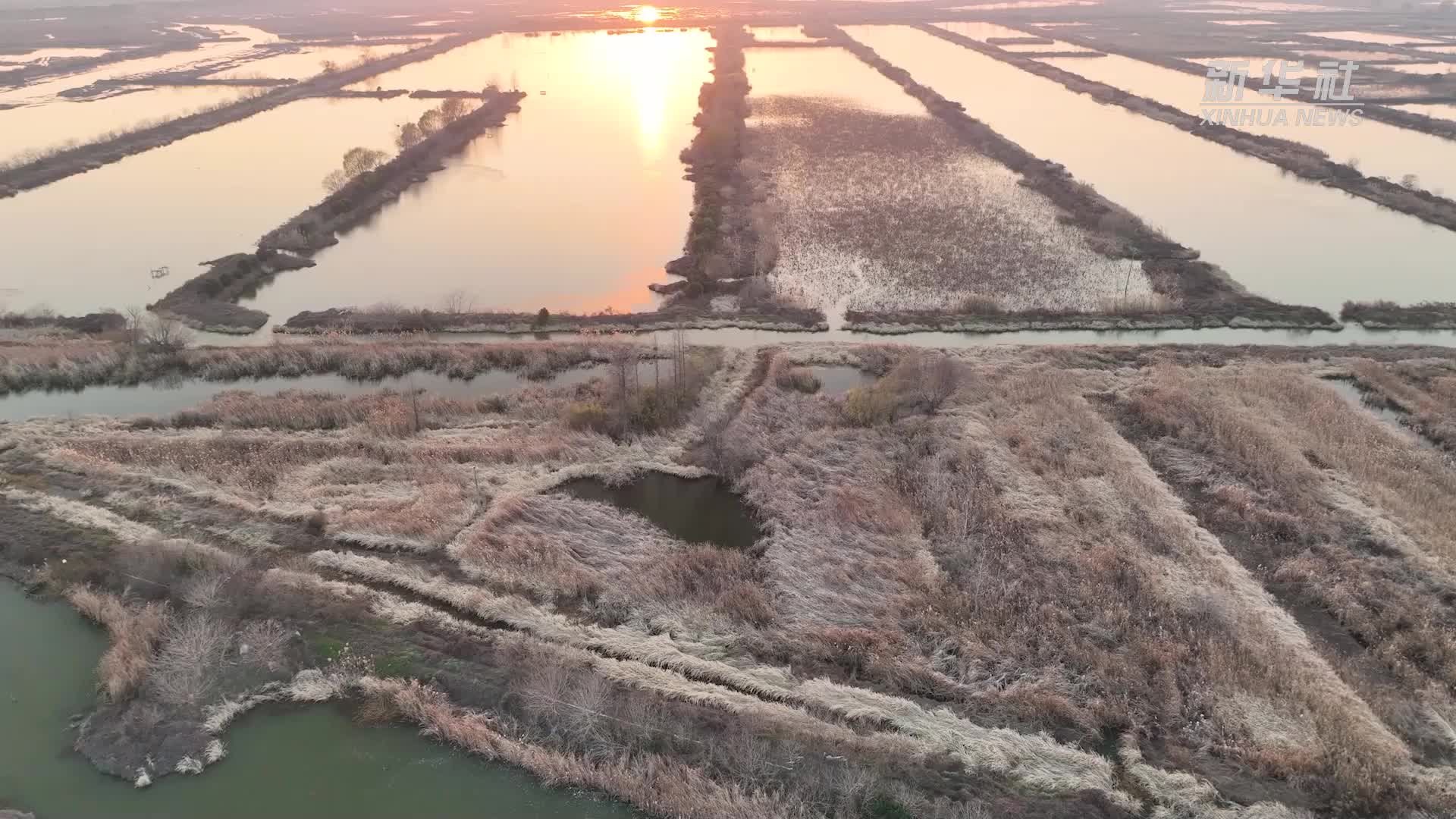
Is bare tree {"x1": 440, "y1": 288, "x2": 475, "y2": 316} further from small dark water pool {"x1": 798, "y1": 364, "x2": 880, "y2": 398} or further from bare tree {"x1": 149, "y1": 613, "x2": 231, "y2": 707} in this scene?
bare tree {"x1": 149, "y1": 613, "x2": 231, "y2": 707}

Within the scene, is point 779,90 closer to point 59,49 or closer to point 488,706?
point 488,706

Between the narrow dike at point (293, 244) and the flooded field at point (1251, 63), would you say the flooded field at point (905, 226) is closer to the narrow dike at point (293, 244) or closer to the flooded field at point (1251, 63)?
the narrow dike at point (293, 244)

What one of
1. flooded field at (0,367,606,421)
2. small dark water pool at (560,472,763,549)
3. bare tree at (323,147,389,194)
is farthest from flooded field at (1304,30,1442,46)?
flooded field at (0,367,606,421)

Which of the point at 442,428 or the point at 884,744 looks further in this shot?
the point at 442,428

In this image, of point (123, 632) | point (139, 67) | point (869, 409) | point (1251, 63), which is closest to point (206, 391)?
point (123, 632)

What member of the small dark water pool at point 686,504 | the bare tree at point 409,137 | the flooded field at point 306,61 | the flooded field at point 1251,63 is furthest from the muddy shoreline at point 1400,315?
the flooded field at point 306,61

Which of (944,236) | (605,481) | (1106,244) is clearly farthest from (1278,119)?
(605,481)
